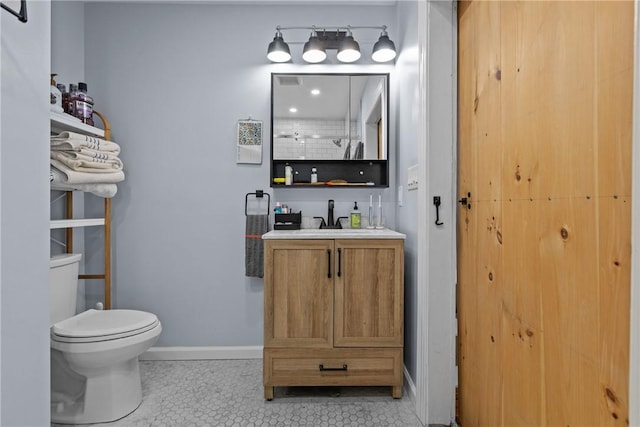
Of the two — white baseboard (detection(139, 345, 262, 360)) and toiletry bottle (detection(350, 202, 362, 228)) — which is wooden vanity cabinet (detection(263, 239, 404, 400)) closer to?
toiletry bottle (detection(350, 202, 362, 228))

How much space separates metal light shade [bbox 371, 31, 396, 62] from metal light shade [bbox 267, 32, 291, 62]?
0.56 metres

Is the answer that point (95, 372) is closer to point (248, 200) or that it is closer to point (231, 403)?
point (231, 403)

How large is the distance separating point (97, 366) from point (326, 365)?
1091 mm

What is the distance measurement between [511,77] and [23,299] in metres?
1.79

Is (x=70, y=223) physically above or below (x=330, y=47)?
below

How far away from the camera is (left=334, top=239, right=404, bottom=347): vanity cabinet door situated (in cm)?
179

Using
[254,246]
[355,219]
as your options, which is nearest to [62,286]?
[254,246]

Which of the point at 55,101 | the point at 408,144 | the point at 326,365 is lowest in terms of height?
the point at 326,365

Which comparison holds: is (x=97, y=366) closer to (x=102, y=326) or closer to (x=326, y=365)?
(x=102, y=326)

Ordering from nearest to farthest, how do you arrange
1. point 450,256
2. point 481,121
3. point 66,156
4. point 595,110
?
point 595,110, point 481,121, point 450,256, point 66,156

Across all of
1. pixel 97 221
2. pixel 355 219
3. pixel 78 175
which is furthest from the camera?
pixel 355 219

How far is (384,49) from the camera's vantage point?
214cm

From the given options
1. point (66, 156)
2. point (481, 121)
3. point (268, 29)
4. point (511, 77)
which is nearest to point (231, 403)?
point (66, 156)

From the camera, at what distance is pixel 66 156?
69.6 inches
